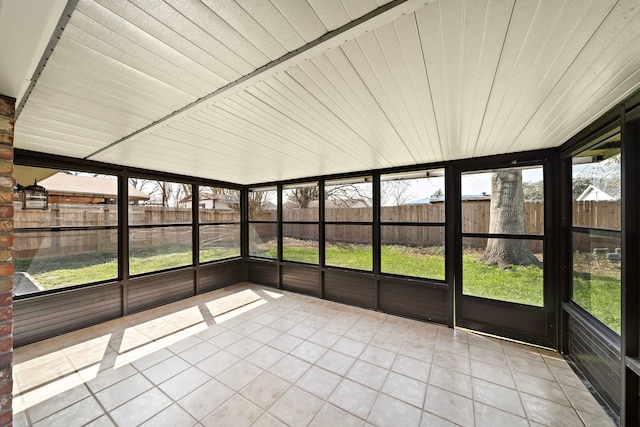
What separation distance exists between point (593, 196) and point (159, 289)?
5.90 meters

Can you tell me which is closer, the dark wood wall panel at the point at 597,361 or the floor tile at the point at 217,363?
the dark wood wall panel at the point at 597,361

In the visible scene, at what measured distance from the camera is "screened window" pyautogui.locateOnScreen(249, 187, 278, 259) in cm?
538

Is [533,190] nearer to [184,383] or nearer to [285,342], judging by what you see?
[285,342]

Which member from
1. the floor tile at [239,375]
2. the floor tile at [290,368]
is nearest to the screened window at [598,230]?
the floor tile at [290,368]

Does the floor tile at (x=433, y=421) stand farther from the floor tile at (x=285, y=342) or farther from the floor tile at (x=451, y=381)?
the floor tile at (x=285, y=342)

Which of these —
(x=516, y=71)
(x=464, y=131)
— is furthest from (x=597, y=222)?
(x=516, y=71)

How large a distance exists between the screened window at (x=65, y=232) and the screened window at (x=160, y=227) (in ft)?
0.83

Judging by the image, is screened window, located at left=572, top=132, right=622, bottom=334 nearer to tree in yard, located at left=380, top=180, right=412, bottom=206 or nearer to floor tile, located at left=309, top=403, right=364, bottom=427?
tree in yard, located at left=380, top=180, right=412, bottom=206

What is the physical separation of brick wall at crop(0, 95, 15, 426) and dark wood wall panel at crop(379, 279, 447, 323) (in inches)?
151

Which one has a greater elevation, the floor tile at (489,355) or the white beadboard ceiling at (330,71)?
the white beadboard ceiling at (330,71)

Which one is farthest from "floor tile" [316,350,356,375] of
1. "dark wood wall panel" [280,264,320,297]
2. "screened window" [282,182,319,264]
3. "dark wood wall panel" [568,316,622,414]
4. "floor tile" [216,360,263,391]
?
"screened window" [282,182,319,264]

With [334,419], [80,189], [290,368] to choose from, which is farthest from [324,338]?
[80,189]

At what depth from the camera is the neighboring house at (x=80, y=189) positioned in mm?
3236

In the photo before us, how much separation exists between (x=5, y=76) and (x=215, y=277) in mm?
4370
